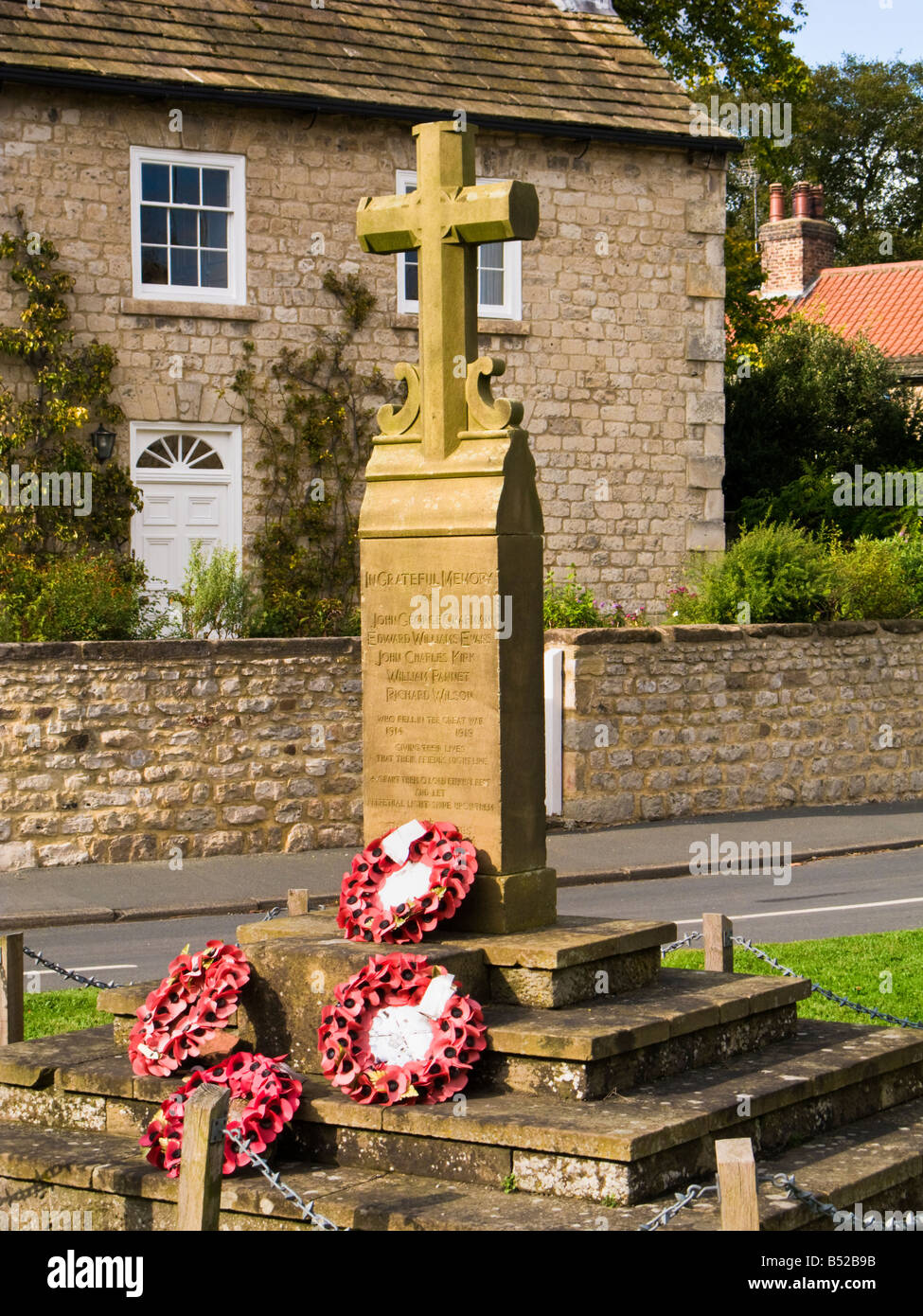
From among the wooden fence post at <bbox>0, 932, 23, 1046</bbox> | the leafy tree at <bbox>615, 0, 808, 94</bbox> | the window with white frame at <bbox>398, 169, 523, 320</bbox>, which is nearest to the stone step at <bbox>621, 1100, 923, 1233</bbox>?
the wooden fence post at <bbox>0, 932, 23, 1046</bbox>

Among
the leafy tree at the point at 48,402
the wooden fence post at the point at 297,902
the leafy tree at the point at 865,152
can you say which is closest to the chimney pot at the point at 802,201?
the leafy tree at the point at 865,152

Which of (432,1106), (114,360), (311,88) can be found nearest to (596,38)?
(311,88)

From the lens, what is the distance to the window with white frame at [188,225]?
17.9 meters

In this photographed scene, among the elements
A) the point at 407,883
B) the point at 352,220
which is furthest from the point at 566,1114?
the point at 352,220

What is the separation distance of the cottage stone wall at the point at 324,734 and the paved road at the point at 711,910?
1.97 m

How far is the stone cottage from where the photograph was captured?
17.6 m

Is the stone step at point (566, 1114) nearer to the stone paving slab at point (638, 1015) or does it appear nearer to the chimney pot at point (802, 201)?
the stone paving slab at point (638, 1015)

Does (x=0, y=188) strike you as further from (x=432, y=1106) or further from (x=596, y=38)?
(x=432, y=1106)

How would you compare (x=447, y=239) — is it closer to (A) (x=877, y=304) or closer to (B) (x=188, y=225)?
(B) (x=188, y=225)

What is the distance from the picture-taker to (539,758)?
7.14 metres

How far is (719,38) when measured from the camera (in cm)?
2831

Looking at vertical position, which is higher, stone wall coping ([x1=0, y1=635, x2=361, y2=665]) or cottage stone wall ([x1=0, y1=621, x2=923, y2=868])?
stone wall coping ([x1=0, y1=635, x2=361, y2=665])

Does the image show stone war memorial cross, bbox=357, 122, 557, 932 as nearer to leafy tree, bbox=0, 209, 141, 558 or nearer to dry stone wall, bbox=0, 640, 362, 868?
dry stone wall, bbox=0, 640, 362, 868

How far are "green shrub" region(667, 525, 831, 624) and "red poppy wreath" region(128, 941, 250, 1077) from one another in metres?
12.1
